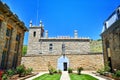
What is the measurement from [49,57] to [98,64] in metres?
10.1

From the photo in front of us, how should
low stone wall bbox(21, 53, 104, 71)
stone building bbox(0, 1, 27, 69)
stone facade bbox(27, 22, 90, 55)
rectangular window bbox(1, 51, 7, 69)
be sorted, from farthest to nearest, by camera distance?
stone facade bbox(27, 22, 90, 55) < low stone wall bbox(21, 53, 104, 71) < rectangular window bbox(1, 51, 7, 69) < stone building bbox(0, 1, 27, 69)

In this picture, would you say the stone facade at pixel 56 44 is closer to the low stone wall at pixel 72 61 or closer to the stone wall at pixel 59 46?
the stone wall at pixel 59 46

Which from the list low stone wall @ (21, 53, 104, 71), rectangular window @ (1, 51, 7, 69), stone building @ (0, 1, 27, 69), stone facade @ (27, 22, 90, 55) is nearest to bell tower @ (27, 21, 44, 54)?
stone facade @ (27, 22, 90, 55)

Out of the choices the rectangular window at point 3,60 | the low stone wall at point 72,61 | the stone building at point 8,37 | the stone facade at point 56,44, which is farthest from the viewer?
the stone facade at point 56,44

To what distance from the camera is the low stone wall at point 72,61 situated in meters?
24.7

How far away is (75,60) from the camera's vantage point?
2511 centimetres

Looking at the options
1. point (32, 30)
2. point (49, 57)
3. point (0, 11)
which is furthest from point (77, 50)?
point (0, 11)

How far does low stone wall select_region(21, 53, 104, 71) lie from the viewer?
24703 mm

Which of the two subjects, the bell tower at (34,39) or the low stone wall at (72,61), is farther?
the bell tower at (34,39)

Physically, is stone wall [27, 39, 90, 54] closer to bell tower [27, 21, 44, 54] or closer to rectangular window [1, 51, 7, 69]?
bell tower [27, 21, 44, 54]

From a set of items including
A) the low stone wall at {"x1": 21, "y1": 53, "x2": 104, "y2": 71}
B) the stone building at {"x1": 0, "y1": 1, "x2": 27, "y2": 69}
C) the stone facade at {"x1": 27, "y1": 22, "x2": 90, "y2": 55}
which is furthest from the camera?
the stone facade at {"x1": 27, "y1": 22, "x2": 90, "y2": 55}

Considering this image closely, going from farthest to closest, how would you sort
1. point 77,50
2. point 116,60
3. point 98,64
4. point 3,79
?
1. point 77,50
2. point 98,64
3. point 116,60
4. point 3,79

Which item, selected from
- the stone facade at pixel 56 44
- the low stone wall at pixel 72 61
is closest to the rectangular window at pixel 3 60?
the low stone wall at pixel 72 61

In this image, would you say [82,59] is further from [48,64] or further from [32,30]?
[32,30]
